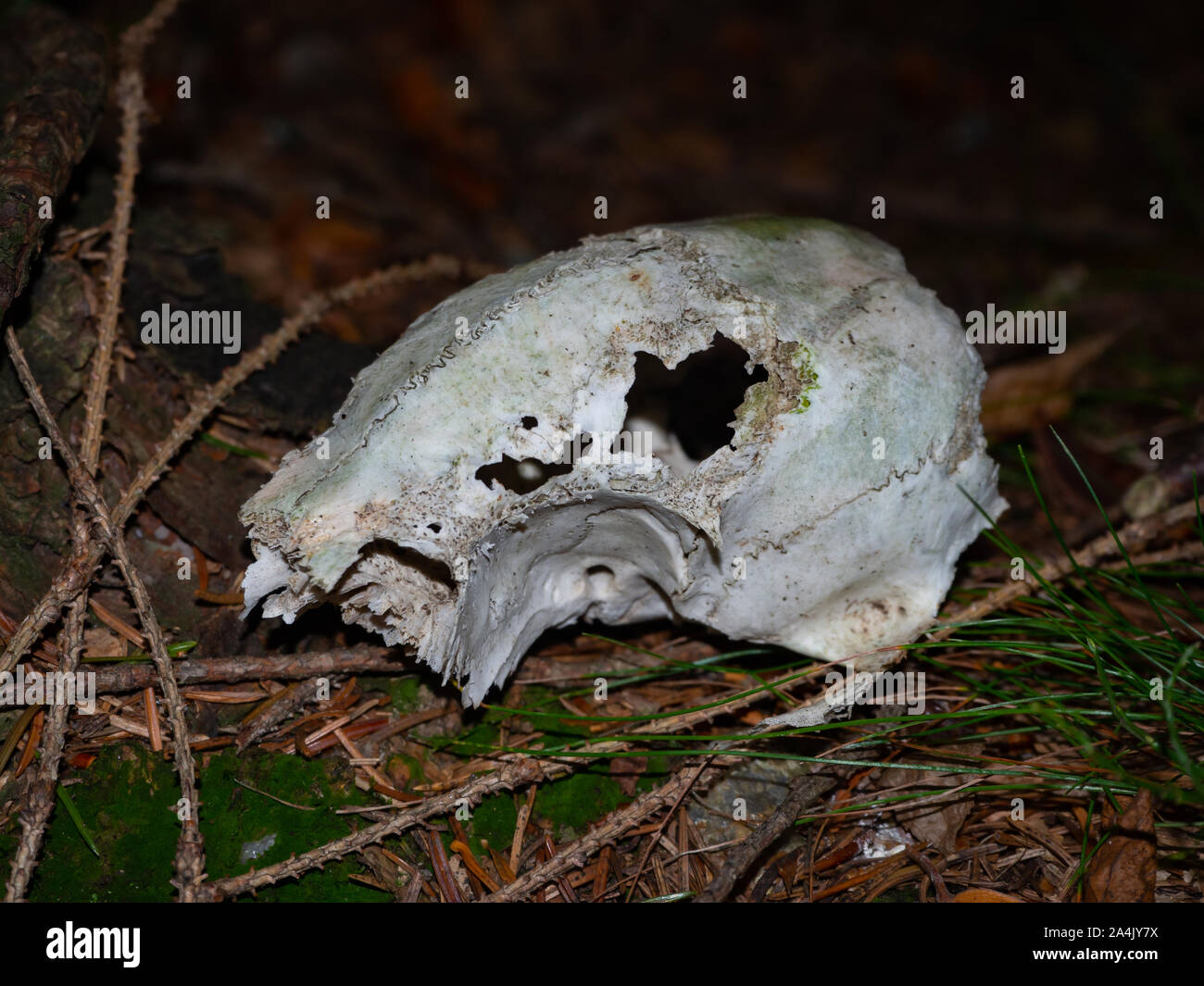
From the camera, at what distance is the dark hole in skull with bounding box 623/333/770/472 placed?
A: 282cm

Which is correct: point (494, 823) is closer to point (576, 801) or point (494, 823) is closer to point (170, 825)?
point (576, 801)

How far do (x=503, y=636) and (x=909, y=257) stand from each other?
4252 millimetres

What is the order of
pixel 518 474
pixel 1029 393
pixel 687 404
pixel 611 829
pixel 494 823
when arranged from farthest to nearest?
pixel 1029 393
pixel 687 404
pixel 518 474
pixel 494 823
pixel 611 829

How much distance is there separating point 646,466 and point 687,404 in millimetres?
993

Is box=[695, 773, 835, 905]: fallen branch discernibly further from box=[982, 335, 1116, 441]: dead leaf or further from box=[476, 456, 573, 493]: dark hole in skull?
box=[982, 335, 1116, 441]: dead leaf

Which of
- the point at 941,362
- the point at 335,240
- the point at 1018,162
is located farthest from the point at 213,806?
the point at 1018,162

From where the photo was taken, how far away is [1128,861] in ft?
6.89

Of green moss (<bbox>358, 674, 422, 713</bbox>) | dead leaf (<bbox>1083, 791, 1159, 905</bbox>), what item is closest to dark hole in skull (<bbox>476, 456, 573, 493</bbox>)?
green moss (<bbox>358, 674, 422, 713</bbox>)

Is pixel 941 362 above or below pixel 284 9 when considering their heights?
below

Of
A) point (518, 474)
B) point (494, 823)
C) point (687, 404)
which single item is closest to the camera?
point (494, 823)

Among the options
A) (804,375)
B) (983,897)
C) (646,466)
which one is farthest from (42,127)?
(983,897)

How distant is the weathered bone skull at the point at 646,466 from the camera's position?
79.7 inches

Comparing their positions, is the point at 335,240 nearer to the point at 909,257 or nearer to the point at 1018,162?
the point at 909,257

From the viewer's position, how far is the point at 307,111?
5918 millimetres
